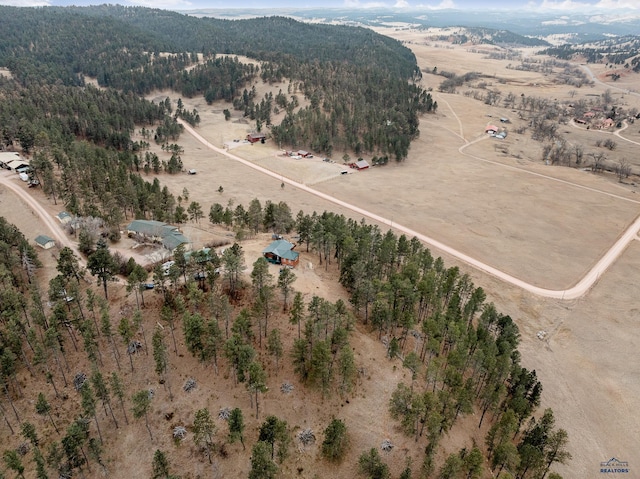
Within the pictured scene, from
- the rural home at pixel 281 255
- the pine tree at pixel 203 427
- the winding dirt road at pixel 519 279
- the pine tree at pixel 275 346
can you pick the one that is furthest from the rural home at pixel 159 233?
the winding dirt road at pixel 519 279

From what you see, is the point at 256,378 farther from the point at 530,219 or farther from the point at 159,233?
the point at 530,219

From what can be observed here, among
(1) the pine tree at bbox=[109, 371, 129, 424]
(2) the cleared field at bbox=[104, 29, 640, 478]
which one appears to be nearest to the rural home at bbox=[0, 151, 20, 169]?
(2) the cleared field at bbox=[104, 29, 640, 478]

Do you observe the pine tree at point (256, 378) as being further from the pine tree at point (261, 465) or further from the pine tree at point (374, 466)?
the pine tree at point (374, 466)

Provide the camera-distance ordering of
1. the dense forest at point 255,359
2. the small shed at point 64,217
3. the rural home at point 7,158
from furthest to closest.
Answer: the rural home at point 7,158, the small shed at point 64,217, the dense forest at point 255,359

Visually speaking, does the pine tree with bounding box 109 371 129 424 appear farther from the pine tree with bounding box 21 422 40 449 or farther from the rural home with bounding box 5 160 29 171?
the rural home with bounding box 5 160 29 171

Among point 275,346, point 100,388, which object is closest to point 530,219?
point 275,346

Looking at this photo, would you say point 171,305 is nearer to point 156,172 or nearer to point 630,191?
point 156,172
